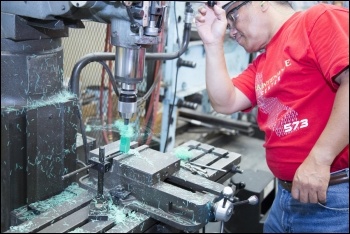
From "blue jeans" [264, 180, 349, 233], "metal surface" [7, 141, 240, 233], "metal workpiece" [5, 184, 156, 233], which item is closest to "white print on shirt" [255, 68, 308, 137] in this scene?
"blue jeans" [264, 180, 349, 233]

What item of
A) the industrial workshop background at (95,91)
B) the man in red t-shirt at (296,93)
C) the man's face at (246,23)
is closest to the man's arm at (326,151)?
the man in red t-shirt at (296,93)

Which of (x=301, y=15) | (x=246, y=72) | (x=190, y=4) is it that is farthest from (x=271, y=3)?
(x=190, y=4)

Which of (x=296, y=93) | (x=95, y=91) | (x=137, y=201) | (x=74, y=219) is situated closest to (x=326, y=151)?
(x=296, y=93)

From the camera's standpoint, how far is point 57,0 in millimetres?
793

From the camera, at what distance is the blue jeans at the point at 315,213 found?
1.23 m

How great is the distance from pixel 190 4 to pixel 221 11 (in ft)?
1.86

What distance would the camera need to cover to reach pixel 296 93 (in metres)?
1.17

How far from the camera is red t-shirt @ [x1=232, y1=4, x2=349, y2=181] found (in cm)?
103

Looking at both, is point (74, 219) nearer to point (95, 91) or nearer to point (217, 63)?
point (217, 63)

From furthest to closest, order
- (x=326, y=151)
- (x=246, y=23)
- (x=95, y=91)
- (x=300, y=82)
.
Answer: (x=95, y=91) < (x=246, y=23) < (x=300, y=82) < (x=326, y=151)

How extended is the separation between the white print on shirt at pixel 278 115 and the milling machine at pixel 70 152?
0.35m

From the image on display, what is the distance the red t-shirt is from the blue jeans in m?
0.08

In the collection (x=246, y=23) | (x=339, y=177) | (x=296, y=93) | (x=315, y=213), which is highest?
(x=246, y=23)

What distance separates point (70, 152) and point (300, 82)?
0.68 metres
